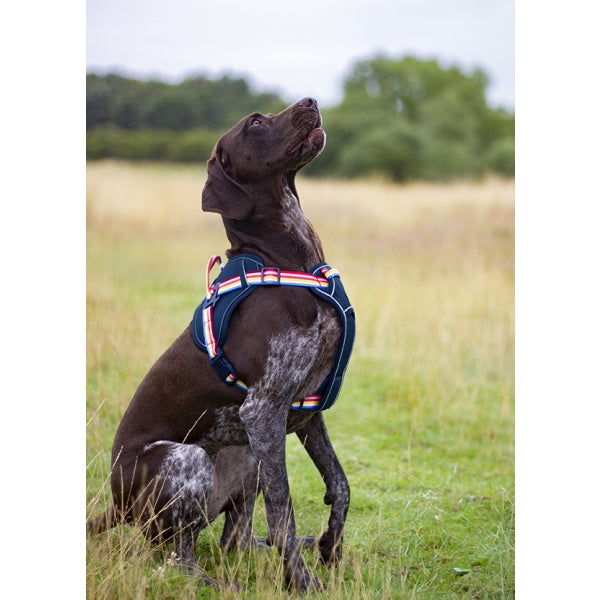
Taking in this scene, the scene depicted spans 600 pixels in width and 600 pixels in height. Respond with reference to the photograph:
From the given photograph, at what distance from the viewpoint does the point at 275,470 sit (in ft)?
9.52

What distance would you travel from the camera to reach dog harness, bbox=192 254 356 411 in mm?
2939

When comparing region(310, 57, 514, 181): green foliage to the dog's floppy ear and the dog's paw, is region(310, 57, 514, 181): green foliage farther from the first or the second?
the dog's paw

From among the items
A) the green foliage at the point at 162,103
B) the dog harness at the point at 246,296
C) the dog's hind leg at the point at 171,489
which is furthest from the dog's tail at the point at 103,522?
the green foliage at the point at 162,103

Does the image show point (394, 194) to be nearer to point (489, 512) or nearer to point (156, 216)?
point (156, 216)

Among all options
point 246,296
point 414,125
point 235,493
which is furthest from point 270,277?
point 414,125

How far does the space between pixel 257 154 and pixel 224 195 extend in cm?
21

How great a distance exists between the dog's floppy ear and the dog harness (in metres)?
0.19

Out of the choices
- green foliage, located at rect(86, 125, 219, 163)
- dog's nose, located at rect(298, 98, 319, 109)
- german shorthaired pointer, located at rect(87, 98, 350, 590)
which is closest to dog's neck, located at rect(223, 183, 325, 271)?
german shorthaired pointer, located at rect(87, 98, 350, 590)

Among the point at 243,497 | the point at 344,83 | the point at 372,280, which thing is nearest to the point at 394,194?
the point at 344,83

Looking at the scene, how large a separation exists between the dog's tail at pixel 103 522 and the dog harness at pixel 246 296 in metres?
0.84

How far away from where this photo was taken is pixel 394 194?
39.3ft
